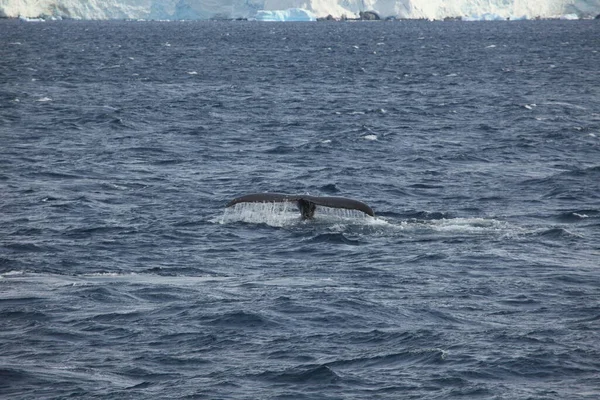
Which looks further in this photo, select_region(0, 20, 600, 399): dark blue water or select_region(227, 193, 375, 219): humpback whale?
select_region(227, 193, 375, 219): humpback whale

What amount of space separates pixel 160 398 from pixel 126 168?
24848 millimetres

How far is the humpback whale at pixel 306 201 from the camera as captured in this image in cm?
2778

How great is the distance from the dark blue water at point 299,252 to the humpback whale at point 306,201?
0.76 meters

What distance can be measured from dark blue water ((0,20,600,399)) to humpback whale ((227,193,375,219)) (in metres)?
0.76

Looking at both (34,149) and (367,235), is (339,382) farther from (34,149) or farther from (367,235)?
(34,149)

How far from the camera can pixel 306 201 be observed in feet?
93.8

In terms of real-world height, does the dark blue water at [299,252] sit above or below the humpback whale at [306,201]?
below

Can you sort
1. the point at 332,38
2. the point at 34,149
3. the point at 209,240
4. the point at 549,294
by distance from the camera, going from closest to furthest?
the point at 549,294
the point at 209,240
the point at 34,149
the point at 332,38

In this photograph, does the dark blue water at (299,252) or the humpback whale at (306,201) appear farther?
the humpback whale at (306,201)

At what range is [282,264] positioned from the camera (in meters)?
25.3

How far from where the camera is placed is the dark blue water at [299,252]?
1792 cm

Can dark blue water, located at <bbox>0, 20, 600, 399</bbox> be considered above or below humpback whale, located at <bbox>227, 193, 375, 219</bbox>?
below

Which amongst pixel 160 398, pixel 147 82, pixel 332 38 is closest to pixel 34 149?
pixel 160 398

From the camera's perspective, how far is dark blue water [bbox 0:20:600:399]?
58.8ft
